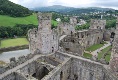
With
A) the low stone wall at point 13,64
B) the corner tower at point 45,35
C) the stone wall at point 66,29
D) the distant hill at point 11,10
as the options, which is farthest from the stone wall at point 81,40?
the distant hill at point 11,10

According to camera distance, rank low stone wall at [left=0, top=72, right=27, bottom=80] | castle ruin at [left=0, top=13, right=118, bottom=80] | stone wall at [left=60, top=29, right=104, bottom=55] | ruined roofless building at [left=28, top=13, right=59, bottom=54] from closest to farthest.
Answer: low stone wall at [left=0, top=72, right=27, bottom=80] → castle ruin at [left=0, top=13, right=118, bottom=80] → ruined roofless building at [left=28, top=13, right=59, bottom=54] → stone wall at [left=60, top=29, right=104, bottom=55]

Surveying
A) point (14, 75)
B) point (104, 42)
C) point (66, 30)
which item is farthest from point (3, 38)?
point (14, 75)

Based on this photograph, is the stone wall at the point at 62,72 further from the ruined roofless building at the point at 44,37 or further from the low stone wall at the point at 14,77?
the ruined roofless building at the point at 44,37

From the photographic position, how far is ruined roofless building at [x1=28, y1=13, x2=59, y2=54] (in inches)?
1094

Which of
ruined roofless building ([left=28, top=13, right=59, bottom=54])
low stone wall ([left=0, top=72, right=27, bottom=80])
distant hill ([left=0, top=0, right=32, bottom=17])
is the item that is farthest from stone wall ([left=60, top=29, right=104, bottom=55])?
distant hill ([left=0, top=0, right=32, bottom=17])

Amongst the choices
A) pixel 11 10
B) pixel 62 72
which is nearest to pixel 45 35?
pixel 62 72

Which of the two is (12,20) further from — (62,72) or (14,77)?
(14,77)

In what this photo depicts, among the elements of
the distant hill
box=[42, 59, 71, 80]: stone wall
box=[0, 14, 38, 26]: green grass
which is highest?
the distant hill

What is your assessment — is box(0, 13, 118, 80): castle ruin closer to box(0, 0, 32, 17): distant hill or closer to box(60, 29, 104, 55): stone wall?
box(60, 29, 104, 55): stone wall

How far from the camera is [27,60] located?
84.7 feet

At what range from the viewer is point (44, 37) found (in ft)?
92.7

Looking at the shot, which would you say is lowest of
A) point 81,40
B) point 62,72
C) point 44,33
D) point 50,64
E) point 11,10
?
point 62,72

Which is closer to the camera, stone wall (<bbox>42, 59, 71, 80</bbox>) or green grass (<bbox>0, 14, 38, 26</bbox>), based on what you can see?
stone wall (<bbox>42, 59, 71, 80</bbox>)

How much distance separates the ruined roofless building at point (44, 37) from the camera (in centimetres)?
2780
